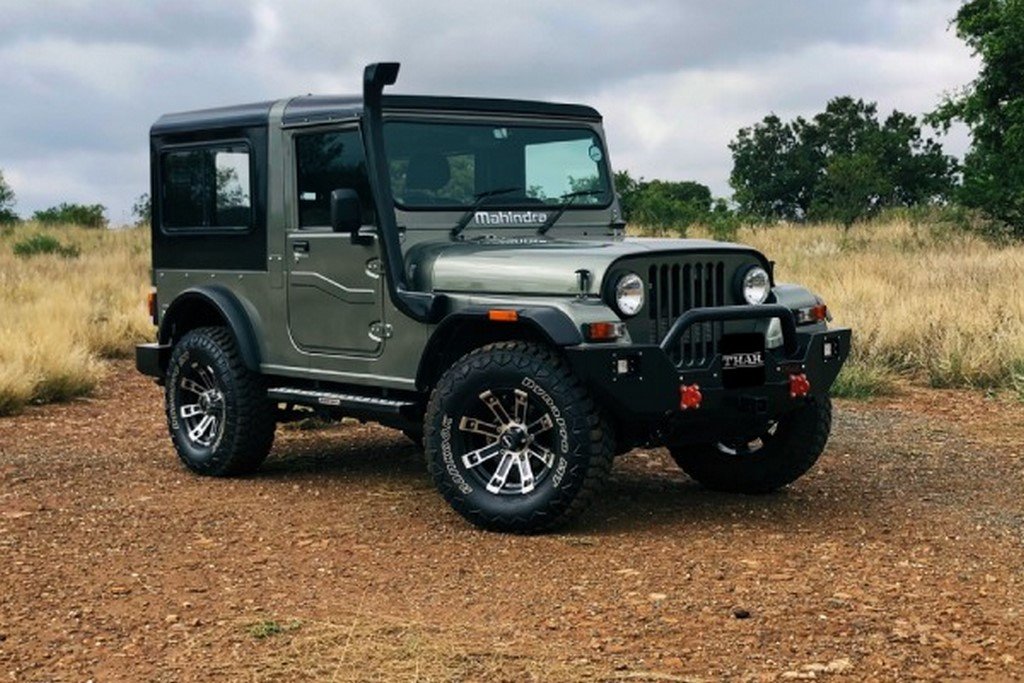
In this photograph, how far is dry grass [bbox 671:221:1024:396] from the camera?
40.1 ft

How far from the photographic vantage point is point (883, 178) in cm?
5206

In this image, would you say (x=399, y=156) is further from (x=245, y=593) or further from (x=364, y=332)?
(x=245, y=593)

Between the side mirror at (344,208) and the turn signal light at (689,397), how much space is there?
1.83 meters

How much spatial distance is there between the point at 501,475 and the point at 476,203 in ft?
5.11

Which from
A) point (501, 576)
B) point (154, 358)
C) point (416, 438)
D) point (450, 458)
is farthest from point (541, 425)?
point (154, 358)

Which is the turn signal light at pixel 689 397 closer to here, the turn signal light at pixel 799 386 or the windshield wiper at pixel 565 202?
the turn signal light at pixel 799 386

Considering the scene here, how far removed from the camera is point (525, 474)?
6629 mm

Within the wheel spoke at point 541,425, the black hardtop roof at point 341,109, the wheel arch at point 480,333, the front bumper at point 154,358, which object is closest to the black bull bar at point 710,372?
the wheel arch at point 480,333

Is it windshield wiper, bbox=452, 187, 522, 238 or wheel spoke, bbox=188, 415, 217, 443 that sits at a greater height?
windshield wiper, bbox=452, 187, 522, 238

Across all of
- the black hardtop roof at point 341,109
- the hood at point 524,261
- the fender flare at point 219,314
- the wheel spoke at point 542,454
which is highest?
the black hardtop roof at point 341,109

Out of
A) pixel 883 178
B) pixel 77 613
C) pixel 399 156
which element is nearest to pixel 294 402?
pixel 399 156

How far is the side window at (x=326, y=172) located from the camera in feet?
24.2

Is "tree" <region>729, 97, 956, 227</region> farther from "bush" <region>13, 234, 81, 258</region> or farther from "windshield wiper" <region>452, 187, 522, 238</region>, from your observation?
"windshield wiper" <region>452, 187, 522, 238</region>

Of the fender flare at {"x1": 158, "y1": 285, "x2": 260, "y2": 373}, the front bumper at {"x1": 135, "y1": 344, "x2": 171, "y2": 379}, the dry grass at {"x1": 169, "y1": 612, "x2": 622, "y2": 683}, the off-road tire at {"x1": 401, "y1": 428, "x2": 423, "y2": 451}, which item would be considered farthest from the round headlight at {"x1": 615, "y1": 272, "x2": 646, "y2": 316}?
the front bumper at {"x1": 135, "y1": 344, "x2": 171, "y2": 379}
